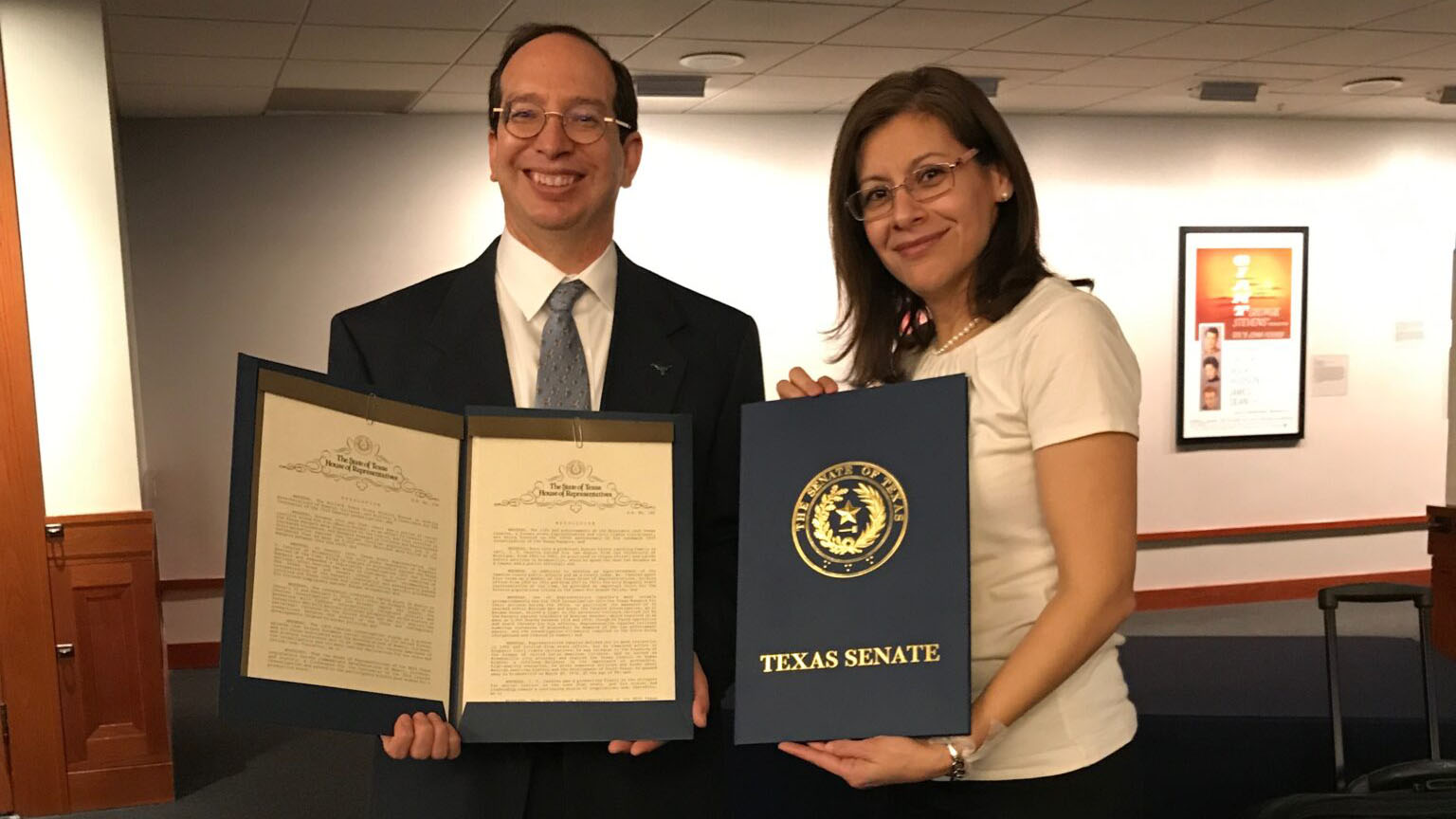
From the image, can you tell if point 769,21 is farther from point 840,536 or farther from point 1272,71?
point 840,536

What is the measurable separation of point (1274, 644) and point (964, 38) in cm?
302

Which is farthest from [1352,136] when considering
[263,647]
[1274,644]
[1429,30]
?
[263,647]

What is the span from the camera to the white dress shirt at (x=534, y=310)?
67.1 inches

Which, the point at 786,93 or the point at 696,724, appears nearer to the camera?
the point at 696,724

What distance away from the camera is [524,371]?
5.60 feet

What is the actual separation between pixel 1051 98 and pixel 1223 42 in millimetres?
1537

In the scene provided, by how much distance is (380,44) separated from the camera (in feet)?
18.0

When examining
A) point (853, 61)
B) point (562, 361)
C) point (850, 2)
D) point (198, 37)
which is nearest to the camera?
point (562, 361)

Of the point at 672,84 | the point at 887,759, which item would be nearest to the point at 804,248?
the point at 672,84

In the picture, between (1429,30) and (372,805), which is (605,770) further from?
(1429,30)

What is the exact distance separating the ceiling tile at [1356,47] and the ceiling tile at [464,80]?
397 centimetres

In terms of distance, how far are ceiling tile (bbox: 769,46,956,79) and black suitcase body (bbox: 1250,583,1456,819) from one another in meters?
3.71

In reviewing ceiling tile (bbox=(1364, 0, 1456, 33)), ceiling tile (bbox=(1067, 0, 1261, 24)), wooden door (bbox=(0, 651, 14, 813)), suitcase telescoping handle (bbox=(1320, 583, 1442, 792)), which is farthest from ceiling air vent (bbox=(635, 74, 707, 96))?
suitcase telescoping handle (bbox=(1320, 583, 1442, 792))

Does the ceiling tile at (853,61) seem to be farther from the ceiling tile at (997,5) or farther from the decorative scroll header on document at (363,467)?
the decorative scroll header on document at (363,467)
